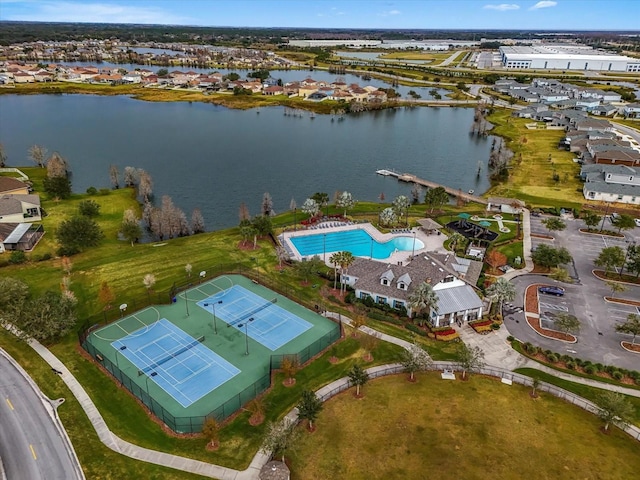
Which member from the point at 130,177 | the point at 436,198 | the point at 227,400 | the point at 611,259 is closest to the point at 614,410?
the point at 611,259

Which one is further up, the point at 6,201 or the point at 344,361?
the point at 6,201

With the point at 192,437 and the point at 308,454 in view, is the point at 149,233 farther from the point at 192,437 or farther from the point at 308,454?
the point at 308,454

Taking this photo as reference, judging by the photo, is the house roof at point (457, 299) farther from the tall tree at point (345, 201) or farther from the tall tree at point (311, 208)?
the tall tree at point (345, 201)

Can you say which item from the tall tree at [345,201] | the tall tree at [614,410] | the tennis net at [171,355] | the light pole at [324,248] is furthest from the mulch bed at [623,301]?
the tennis net at [171,355]

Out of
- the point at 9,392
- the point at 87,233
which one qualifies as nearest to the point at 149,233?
the point at 87,233

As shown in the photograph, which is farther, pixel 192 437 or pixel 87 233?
pixel 87 233

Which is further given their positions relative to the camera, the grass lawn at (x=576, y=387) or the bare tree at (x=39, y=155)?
the bare tree at (x=39, y=155)

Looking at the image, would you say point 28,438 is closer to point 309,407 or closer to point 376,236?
point 309,407
